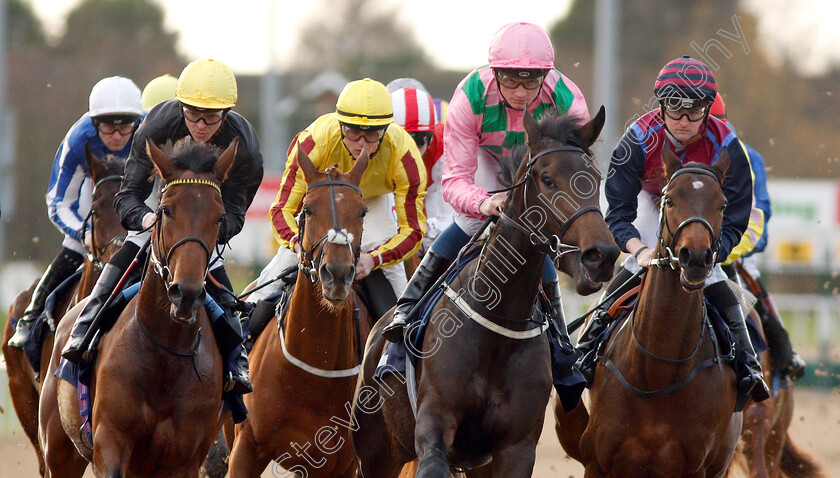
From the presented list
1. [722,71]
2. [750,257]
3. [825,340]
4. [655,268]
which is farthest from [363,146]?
[722,71]

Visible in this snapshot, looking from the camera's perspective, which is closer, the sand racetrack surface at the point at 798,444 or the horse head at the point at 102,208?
the horse head at the point at 102,208

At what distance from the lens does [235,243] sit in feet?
66.2

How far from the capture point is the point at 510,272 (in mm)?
5445

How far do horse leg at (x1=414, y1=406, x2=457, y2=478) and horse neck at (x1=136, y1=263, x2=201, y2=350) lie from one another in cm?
124

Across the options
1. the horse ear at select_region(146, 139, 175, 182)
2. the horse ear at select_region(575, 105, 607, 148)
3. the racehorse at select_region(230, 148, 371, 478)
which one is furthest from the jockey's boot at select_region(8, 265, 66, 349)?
the horse ear at select_region(575, 105, 607, 148)

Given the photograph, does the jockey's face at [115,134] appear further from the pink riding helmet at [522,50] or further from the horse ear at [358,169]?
the pink riding helmet at [522,50]

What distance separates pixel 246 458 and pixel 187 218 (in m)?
1.79

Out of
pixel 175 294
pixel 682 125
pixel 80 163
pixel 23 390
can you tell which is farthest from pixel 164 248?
pixel 23 390

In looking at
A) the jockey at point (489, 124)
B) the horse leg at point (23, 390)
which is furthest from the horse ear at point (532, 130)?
the horse leg at point (23, 390)

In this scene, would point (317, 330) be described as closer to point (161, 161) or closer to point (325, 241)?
point (325, 241)

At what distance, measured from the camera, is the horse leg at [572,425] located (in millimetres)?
6574

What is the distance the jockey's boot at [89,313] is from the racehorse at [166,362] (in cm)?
11

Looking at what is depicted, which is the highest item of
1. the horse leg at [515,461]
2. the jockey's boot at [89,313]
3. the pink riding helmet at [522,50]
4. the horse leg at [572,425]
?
the pink riding helmet at [522,50]

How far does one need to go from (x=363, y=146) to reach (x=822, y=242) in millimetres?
13997
